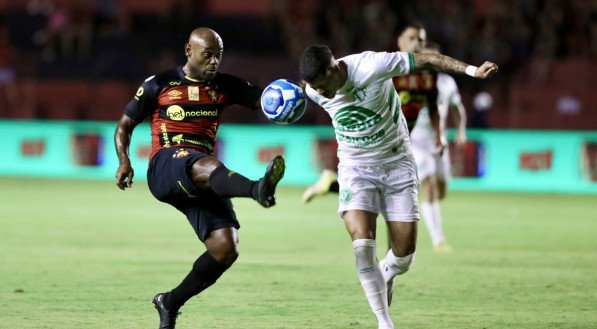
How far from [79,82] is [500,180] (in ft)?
32.9

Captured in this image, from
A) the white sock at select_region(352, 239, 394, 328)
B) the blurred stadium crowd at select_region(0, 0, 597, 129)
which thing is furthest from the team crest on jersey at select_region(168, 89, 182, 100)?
the blurred stadium crowd at select_region(0, 0, 597, 129)

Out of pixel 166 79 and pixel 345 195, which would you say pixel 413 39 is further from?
pixel 166 79

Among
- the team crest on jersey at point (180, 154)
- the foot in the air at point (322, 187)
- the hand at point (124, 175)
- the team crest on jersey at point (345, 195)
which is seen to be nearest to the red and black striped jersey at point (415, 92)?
the foot in the air at point (322, 187)

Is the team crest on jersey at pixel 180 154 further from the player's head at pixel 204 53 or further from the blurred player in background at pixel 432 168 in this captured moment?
the blurred player in background at pixel 432 168

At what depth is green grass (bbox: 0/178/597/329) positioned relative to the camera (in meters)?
9.16

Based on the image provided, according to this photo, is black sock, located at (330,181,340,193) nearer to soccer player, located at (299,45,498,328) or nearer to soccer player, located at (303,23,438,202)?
soccer player, located at (299,45,498,328)

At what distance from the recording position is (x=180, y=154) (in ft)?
26.6

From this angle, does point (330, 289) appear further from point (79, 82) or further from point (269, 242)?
point (79, 82)

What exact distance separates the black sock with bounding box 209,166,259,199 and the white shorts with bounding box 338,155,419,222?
124 centimetres

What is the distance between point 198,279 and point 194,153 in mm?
857

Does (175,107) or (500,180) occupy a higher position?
(175,107)

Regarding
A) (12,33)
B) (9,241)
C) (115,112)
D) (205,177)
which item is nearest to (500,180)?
(115,112)

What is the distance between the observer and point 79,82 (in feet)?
88.0

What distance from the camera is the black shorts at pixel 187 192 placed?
26.1ft
